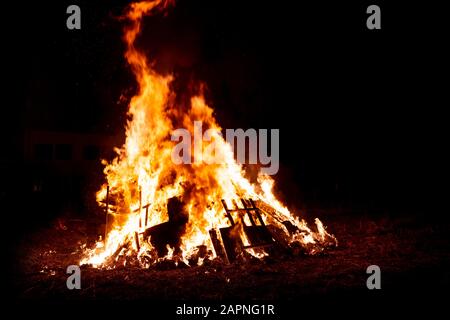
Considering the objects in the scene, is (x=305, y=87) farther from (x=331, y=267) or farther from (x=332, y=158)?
(x=331, y=267)

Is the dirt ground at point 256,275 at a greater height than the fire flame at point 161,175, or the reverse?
the fire flame at point 161,175

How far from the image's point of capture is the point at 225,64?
18391 millimetres

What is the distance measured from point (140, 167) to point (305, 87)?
1598cm

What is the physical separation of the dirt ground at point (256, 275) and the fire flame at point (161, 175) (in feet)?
2.78

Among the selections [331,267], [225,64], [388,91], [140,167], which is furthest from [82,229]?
[388,91]

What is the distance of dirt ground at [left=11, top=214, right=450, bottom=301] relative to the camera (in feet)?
19.5

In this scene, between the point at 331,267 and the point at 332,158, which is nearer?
the point at 331,267

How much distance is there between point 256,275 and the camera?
6.81m

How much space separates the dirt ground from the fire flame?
0.85m

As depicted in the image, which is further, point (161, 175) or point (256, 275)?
point (161, 175)

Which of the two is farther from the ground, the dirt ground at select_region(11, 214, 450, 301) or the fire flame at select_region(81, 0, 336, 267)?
the fire flame at select_region(81, 0, 336, 267)

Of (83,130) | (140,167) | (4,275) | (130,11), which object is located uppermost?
(130,11)

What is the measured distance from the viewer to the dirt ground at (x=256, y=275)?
5.95 m

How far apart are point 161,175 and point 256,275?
3326 millimetres
